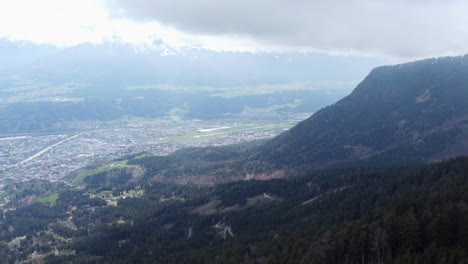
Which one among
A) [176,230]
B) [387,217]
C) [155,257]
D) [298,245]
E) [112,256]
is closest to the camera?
[387,217]

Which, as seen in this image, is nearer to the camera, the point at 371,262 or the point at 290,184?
the point at 371,262

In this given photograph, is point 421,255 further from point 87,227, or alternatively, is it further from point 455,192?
point 87,227

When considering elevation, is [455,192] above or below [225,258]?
above

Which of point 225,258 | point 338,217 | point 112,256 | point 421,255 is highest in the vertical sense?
point 421,255

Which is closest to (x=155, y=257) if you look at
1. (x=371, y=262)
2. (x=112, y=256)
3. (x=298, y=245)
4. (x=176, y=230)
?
(x=112, y=256)

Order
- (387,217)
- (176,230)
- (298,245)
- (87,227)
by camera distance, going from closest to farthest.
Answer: (387,217) → (298,245) → (176,230) → (87,227)

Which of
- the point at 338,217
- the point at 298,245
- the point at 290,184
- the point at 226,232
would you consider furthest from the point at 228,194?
the point at 298,245
